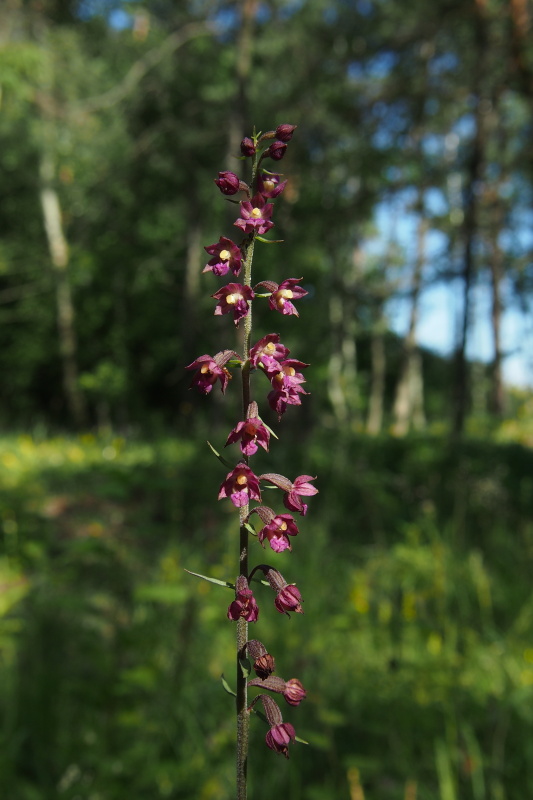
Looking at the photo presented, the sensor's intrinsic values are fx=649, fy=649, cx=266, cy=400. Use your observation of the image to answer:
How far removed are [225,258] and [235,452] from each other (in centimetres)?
646

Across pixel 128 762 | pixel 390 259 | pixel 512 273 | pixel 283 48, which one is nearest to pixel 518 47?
pixel 283 48

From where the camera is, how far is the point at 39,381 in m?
21.5

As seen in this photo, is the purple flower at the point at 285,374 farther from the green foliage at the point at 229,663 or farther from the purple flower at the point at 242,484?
the green foliage at the point at 229,663

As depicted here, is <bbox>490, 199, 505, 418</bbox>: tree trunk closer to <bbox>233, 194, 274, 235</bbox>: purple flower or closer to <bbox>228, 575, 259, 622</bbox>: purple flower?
<bbox>233, 194, 274, 235</bbox>: purple flower

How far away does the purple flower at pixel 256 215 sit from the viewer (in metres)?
0.84

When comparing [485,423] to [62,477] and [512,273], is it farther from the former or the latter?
[62,477]

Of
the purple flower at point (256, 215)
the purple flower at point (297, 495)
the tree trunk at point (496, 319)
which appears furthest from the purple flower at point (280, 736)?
the tree trunk at point (496, 319)

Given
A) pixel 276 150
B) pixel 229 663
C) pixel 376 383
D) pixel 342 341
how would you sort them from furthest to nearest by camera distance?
1. pixel 376 383
2. pixel 342 341
3. pixel 229 663
4. pixel 276 150

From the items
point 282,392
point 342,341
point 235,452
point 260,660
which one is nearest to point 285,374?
point 282,392

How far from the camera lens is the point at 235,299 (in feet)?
2.79

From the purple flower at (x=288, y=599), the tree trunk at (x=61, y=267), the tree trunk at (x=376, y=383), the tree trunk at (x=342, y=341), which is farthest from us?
the tree trunk at (x=376, y=383)

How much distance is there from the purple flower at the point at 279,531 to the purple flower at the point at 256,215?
38 cm

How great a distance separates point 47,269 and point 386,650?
15721 mm

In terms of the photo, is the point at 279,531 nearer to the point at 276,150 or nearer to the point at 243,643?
the point at 243,643
